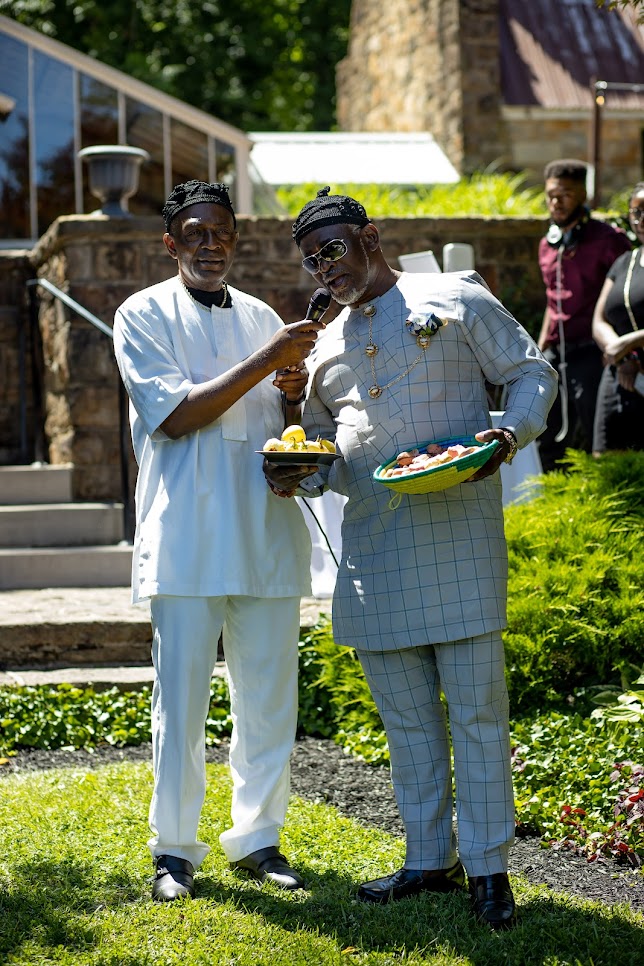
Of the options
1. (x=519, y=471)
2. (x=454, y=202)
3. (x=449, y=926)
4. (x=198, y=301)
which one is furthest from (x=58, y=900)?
(x=454, y=202)

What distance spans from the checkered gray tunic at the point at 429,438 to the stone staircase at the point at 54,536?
3907mm

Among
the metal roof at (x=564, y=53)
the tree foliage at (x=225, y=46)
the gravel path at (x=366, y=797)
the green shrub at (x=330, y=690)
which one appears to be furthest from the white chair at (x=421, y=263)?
the tree foliage at (x=225, y=46)

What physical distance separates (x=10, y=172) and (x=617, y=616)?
821cm

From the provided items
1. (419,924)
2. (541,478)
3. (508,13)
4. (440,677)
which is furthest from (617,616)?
(508,13)

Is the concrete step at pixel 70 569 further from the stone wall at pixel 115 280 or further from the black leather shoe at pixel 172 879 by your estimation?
the black leather shoe at pixel 172 879

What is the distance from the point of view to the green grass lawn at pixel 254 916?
11.0ft

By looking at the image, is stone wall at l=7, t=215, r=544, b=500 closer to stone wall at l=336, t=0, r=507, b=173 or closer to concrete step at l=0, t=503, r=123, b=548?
concrete step at l=0, t=503, r=123, b=548

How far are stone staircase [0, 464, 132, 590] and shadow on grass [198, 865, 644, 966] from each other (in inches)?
152

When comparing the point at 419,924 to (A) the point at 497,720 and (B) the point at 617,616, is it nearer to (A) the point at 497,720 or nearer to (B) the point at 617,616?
(A) the point at 497,720

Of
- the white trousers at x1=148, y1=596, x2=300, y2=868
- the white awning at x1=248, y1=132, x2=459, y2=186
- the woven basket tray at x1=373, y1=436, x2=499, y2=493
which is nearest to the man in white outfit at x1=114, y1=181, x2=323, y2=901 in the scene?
the white trousers at x1=148, y1=596, x2=300, y2=868

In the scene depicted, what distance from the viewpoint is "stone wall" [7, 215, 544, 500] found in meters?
8.25

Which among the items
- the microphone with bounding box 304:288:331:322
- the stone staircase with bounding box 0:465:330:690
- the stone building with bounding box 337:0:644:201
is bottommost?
the stone staircase with bounding box 0:465:330:690

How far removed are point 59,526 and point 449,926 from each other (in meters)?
4.91

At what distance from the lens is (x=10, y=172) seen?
11594mm
